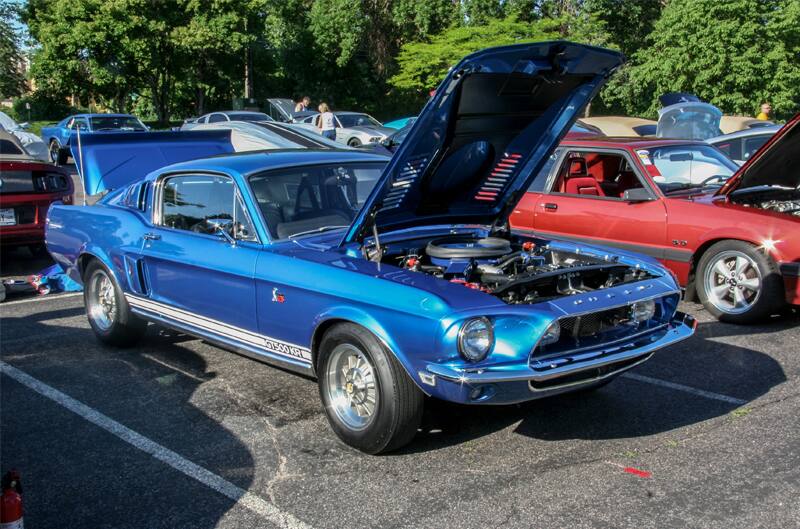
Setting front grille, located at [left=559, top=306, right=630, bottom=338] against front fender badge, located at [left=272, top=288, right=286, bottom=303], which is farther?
front fender badge, located at [left=272, top=288, right=286, bottom=303]

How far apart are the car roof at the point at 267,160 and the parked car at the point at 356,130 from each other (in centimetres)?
1671

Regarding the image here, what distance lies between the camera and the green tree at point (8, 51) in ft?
111

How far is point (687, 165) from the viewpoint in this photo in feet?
26.5

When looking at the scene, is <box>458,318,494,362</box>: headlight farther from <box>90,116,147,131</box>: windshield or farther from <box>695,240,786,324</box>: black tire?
<box>90,116,147,131</box>: windshield

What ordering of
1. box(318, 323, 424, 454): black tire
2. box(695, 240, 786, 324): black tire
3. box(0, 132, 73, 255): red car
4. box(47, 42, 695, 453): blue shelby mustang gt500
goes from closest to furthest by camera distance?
box(47, 42, 695, 453): blue shelby mustang gt500, box(318, 323, 424, 454): black tire, box(695, 240, 786, 324): black tire, box(0, 132, 73, 255): red car

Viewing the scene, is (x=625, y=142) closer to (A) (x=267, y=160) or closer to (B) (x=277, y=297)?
(A) (x=267, y=160)

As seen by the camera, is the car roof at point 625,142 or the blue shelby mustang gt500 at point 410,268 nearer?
the blue shelby mustang gt500 at point 410,268

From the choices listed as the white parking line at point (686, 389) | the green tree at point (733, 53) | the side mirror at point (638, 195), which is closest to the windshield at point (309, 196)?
the white parking line at point (686, 389)

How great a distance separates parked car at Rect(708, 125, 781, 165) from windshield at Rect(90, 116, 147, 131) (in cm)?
1631

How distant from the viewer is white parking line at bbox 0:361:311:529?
3.56 meters

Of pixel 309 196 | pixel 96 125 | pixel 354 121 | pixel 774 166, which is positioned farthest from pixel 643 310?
pixel 354 121

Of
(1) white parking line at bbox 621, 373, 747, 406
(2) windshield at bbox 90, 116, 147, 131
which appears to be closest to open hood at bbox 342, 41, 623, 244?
(1) white parking line at bbox 621, 373, 747, 406

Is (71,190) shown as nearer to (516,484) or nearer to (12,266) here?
(12,266)

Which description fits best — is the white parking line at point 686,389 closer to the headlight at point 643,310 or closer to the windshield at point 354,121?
the headlight at point 643,310
